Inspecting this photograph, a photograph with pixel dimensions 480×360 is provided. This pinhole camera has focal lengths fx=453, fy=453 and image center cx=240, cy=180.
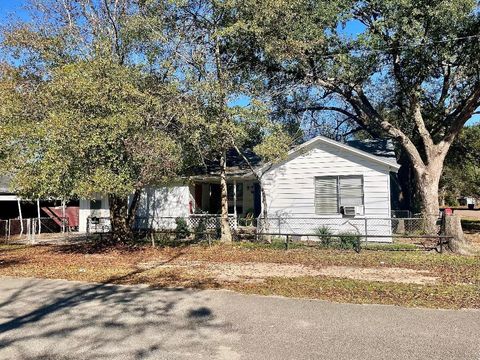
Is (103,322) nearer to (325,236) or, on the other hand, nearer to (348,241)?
(325,236)

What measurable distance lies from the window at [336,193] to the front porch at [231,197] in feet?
11.4

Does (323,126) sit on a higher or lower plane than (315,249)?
higher

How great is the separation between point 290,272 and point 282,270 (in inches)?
12.3

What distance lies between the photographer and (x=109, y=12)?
50.6 feet

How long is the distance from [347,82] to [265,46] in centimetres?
429

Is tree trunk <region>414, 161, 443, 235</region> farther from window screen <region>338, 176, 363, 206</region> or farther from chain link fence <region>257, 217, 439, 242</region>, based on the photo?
window screen <region>338, 176, 363, 206</region>

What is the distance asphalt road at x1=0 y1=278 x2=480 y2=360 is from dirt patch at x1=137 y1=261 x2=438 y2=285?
214 cm

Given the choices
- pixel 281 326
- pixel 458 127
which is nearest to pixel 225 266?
pixel 281 326

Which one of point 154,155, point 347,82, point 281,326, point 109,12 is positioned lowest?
point 281,326

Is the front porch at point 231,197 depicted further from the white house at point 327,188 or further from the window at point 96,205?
the window at point 96,205

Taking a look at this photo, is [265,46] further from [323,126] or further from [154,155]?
[323,126]

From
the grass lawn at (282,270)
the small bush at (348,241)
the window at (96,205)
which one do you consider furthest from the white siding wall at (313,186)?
the window at (96,205)

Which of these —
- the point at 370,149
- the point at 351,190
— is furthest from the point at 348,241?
the point at 370,149

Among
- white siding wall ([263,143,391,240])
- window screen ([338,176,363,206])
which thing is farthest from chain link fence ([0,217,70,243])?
window screen ([338,176,363,206])
